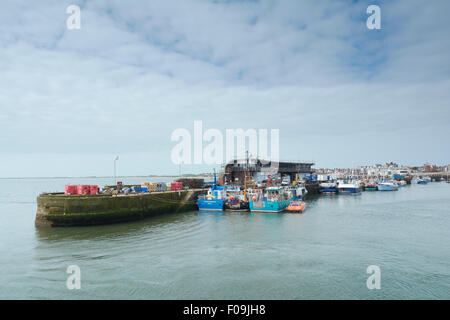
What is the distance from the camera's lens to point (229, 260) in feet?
64.8

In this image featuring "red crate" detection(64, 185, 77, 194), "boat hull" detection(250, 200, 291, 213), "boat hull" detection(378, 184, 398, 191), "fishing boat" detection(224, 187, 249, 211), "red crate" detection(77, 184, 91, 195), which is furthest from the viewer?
"boat hull" detection(378, 184, 398, 191)

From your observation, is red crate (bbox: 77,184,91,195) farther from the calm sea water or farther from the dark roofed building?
the dark roofed building

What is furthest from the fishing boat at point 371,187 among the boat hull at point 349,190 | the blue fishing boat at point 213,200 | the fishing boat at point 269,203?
the blue fishing boat at point 213,200

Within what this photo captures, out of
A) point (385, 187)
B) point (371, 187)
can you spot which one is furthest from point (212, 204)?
point (371, 187)

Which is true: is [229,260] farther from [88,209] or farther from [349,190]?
[349,190]

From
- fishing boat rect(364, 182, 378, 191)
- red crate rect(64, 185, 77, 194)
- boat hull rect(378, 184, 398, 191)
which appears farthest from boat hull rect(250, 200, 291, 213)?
fishing boat rect(364, 182, 378, 191)

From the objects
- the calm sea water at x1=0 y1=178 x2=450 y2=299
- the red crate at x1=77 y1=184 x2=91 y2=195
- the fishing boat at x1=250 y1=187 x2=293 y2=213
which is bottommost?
the calm sea water at x1=0 y1=178 x2=450 y2=299

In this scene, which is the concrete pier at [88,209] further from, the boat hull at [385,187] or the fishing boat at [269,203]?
the boat hull at [385,187]

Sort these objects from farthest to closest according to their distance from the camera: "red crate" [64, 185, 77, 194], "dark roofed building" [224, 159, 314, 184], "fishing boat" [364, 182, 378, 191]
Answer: "fishing boat" [364, 182, 378, 191]
"dark roofed building" [224, 159, 314, 184]
"red crate" [64, 185, 77, 194]

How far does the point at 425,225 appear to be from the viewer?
31.7 m

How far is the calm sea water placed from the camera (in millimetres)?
14773

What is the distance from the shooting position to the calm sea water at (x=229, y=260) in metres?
14.8
